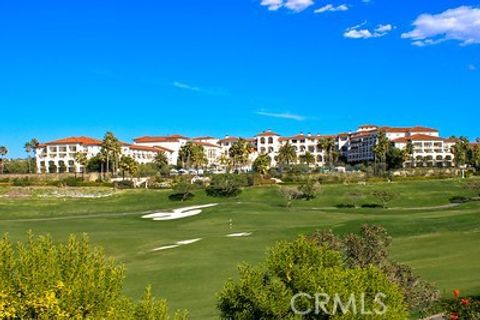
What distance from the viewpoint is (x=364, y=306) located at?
579 inches

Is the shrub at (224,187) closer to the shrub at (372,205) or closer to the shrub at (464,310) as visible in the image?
the shrub at (372,205)

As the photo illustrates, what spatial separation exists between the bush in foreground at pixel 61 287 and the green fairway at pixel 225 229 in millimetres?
11426

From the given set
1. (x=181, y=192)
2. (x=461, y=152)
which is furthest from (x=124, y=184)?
(x=461, y=152)

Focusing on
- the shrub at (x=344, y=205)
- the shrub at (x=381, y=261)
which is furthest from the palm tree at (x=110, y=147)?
the shrub at (x=381, y=261)

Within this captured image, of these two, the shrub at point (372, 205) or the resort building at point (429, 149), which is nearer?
the shrub at point (372, 205)

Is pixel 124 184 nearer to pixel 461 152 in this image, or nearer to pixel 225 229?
pixel 225 229

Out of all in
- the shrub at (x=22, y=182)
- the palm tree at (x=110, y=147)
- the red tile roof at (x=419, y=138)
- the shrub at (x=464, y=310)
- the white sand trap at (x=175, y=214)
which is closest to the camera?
the shrub at (x=464, y=310)

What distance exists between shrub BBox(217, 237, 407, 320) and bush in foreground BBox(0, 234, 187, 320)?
209 centimetres

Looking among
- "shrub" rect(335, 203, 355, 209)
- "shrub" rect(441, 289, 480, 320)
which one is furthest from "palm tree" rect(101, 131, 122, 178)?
"shrub" rect(441, 289, 480, 320)

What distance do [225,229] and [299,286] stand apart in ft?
164

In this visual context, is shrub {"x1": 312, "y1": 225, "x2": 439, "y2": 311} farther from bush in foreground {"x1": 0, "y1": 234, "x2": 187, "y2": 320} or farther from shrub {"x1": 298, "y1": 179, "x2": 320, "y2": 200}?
shrub {"x1": 298, "y1": 179, "x2": 320, "y2": 200}

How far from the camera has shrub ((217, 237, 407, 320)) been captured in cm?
1497

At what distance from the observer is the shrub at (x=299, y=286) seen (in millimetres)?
14969

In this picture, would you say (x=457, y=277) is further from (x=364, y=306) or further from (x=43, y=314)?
(x=43, y=314)
